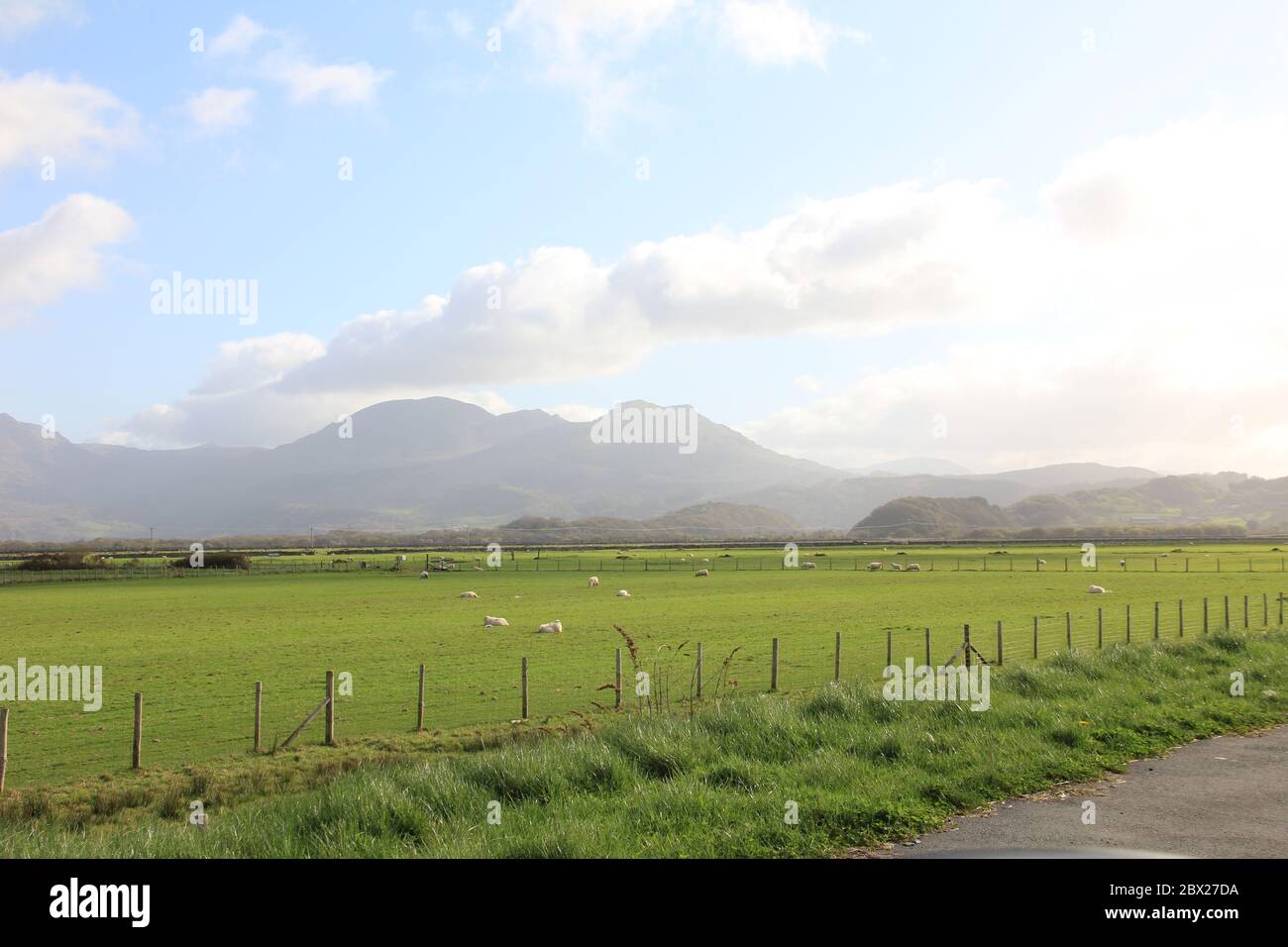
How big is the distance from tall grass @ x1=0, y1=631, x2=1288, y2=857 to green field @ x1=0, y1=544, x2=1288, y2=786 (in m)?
9.11

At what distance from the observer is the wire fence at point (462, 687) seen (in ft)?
72.1

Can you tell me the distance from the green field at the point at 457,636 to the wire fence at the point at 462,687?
135 millimetres

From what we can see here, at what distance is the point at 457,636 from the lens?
148 ft

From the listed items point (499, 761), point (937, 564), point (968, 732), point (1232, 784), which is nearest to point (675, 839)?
point (499, 761)

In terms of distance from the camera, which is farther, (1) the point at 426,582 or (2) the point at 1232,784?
(1) the point at 426,582

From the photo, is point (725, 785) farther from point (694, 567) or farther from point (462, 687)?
point (694, 567)

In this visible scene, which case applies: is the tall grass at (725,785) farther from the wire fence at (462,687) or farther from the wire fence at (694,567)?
the wire fence at (694,567)

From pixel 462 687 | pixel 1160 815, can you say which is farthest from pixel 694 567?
A: pixel 1160 815

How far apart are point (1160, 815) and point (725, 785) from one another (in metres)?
5.35

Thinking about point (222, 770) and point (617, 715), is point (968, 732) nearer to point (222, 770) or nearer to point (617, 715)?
point (617, 715)

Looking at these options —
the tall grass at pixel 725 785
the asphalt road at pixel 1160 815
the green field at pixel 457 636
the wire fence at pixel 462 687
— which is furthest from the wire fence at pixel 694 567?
the asphalt road at pixel 1160 815

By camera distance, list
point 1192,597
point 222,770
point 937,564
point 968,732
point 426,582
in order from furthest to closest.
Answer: point 937,564 → point 426,582 → point 1192,597 → point 222,770 → point 968,732
